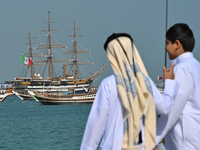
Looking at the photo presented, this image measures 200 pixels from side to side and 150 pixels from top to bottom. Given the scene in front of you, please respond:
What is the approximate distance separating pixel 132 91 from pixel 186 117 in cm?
45

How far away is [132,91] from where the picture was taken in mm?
1998

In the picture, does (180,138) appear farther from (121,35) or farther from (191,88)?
(121,35)

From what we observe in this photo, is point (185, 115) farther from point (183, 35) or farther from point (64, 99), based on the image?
point (64, 99)

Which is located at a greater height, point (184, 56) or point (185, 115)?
point (184, 56)

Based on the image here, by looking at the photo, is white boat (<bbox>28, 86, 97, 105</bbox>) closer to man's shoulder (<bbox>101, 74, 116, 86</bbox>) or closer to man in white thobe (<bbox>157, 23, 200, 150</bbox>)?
man in white thobe (<bbox>157, 23, 200, 150</bbox>)

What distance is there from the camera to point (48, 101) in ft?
169

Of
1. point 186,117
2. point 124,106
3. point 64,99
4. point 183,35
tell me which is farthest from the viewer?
point 64,99

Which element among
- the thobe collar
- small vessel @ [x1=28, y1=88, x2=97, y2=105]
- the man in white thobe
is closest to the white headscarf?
the man in white thobe

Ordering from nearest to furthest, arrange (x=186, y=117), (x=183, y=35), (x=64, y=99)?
(x=186, y=117)
(x=183, y=35)
(x=64, y=99)

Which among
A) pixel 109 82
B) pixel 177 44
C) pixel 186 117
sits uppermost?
pixel 177 44

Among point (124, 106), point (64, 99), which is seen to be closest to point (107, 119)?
point (124, 106)

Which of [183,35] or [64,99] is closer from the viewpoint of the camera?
[183,35]

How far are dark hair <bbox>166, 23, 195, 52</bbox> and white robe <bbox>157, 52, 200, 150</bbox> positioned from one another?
17 cm

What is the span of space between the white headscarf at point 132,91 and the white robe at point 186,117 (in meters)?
0.21
